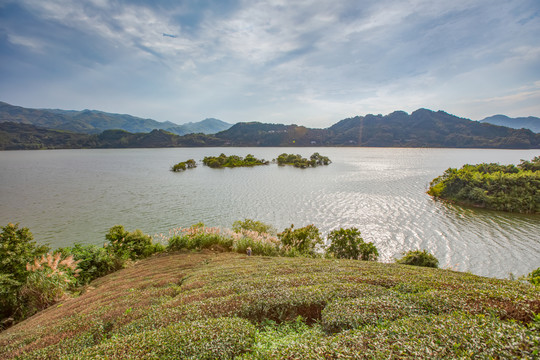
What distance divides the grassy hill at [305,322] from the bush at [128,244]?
851 cm

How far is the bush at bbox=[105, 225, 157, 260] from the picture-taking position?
52.4 ft

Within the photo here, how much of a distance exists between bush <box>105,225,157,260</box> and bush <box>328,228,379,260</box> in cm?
1451

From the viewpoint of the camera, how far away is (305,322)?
5.96 meters

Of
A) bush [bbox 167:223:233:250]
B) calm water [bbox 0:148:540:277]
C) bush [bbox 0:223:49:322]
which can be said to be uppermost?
bush [bbox 0:223:49:322]

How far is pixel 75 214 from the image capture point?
1112 inches

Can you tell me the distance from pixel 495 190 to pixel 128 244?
1860 inches

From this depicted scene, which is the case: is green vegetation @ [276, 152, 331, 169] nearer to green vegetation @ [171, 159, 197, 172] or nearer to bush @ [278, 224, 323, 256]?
green vegetation @ [171, 159, 197, 172]

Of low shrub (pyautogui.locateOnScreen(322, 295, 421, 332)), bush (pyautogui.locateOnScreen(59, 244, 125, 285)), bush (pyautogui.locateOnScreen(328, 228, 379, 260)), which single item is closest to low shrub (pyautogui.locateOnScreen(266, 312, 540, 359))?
low shrub (pyautogui.locateOnScreen(322, 295, 421, 332))

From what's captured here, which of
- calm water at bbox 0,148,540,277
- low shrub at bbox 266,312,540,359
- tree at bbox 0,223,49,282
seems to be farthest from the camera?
calm water at bbox 0,148,540,277

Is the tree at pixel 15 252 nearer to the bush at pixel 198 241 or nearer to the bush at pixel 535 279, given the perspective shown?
the bush at pixel 198 241

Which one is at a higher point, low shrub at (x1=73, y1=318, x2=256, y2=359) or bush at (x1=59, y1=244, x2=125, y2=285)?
low shrub at (x1=73, y1=318, x2=256, y2=359)

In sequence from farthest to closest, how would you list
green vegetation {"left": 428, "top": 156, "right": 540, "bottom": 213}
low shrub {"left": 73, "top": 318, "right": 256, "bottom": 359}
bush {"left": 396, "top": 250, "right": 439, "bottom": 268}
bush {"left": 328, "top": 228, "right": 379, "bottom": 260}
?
green vegetation {"left": 428, "top": 156, "right": 540, "bottom": 213}, bush {"left": 328, "top": 228, "right": 379, "bottom": 260}, bush {"left": 396, "top": 250, "right": 439, "bottom": 268}, low shrub {"left": 73, "top": 318, "right": 256, "bottom": 359}

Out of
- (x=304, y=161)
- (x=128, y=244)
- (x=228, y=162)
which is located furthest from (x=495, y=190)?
(x=228, y=162)

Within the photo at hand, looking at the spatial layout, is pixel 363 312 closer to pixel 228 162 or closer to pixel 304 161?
pixel 304 161
